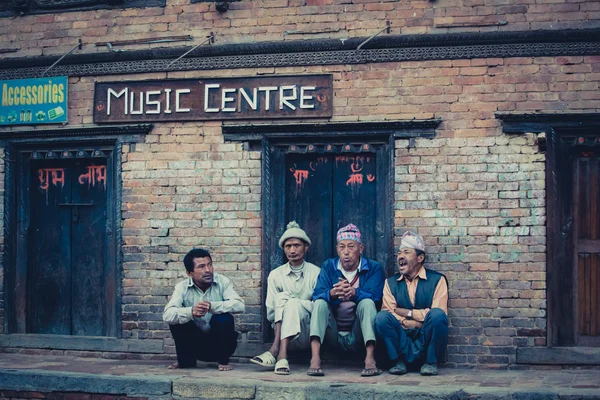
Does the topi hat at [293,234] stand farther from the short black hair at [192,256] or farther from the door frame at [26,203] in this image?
the door frame at [26,203]

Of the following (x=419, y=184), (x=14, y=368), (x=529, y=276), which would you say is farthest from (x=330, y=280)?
(x=14, y=368)

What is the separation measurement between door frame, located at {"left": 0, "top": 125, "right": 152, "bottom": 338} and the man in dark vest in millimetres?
3108

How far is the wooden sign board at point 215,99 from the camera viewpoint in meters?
9.25

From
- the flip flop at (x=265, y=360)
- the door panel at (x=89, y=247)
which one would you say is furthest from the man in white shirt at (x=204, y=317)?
the door panel at (x=89, y=247)

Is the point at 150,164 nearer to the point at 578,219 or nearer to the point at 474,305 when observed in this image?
the point at 474,305

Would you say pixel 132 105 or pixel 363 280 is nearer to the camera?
pixel 363 280

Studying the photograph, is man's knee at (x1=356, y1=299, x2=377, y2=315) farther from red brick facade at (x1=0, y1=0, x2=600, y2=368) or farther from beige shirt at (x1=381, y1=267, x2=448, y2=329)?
red brick facade at (x1=0, y1=0, x2=600, y2=368)

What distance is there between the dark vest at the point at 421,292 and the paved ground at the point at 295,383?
67 centimetres

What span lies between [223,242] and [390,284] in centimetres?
190

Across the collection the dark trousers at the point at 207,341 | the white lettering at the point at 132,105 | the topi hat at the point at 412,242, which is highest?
the white lettering at the point at 132,105

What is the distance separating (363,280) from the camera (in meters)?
8.65

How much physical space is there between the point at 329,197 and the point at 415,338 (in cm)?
184

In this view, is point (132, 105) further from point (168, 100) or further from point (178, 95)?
point (178, 95)

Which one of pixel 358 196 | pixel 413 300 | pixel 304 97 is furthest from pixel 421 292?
pixel 304 97
